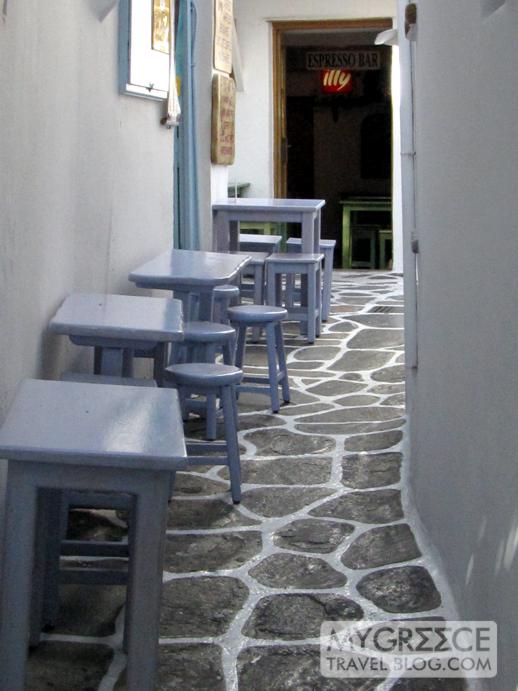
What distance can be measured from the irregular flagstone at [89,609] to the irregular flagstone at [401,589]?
0.87 metres

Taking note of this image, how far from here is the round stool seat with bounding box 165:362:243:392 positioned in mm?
4922

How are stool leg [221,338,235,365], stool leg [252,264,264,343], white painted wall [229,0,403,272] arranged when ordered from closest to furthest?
stool leg [221,338,235,365] → stool leg [252,264,264,343] → white painted wall [229,0,403,272]

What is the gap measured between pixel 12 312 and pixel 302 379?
4.04m

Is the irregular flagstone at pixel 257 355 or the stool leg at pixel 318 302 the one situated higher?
the stool leg at pixel 318 302

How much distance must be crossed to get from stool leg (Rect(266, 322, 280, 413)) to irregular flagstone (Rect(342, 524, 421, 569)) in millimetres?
1993

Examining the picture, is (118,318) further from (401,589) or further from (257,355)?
(257,355)

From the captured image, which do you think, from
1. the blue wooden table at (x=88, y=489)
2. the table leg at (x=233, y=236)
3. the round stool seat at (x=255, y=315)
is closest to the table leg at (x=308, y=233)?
the table leg at (x=233, y=236)

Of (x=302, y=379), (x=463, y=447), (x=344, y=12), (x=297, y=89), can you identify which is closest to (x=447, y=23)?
(x=463, y=447)

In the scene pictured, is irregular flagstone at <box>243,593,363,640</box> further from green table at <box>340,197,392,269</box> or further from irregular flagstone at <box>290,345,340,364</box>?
green table at <box>340,197,392,269</box>

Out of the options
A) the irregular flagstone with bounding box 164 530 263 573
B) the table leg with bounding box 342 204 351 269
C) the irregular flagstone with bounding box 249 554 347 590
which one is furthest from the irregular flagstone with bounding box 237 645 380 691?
the table leg with bounding box 342 204 351 269

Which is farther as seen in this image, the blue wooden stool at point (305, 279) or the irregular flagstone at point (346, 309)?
the irregular flagstone at point (346, 309)

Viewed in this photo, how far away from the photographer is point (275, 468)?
18.0 feet

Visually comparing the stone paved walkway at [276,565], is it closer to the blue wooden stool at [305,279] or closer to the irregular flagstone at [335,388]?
the irregular flagstone at [335,388]

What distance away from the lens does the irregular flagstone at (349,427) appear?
20.3 ft
